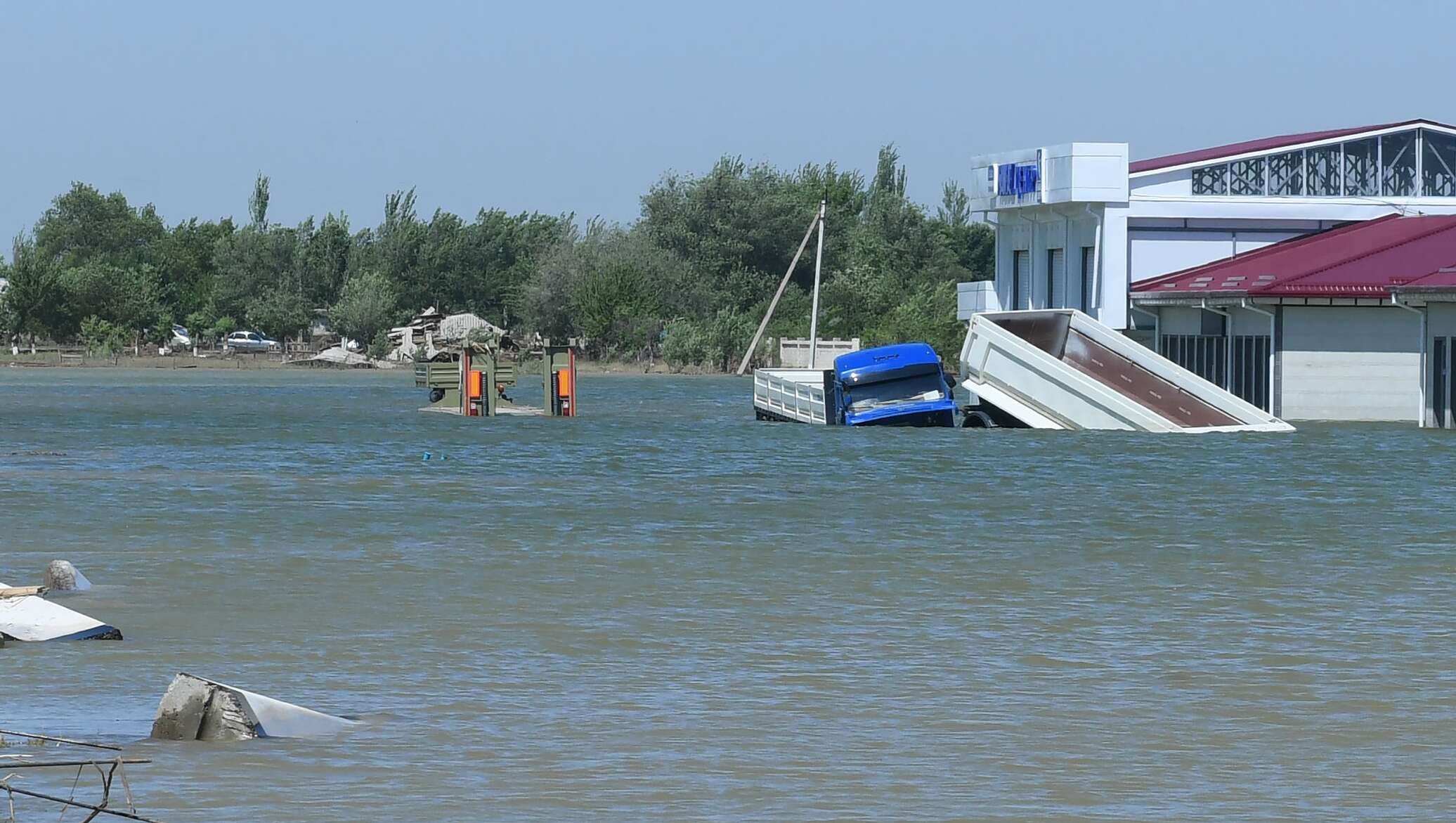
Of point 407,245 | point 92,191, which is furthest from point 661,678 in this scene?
point 92,191

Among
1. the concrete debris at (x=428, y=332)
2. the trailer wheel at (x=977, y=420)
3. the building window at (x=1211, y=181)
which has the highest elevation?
the building window at (x=1211, y=181)

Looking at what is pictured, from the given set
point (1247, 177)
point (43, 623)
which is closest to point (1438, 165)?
point (1247, 177)

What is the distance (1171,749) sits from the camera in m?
10.8

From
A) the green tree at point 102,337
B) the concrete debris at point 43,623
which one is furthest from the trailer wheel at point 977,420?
the green tree at point 102,337

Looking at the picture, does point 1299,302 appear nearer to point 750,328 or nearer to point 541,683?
point 541,683

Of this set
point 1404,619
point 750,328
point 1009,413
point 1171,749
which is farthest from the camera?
point 750,328

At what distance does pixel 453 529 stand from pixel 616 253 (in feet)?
338

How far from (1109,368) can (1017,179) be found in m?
14.4

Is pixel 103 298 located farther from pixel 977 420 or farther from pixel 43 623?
pixel 43 623

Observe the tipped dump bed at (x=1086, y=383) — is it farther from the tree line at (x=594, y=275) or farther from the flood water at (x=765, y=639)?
the tree line at (x=594, y=275)

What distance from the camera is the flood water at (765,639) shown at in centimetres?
997

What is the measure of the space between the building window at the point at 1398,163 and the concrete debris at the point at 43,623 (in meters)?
49.1

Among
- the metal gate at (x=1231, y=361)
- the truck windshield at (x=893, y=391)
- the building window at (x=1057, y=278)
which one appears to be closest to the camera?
the truck windshield at (x=893, y=391)

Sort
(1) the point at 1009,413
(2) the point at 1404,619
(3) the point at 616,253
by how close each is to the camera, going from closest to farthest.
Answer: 1. (2) the point at 1404,619
2. (1) the point at 1009,413
3. (3) the point at 616,253
